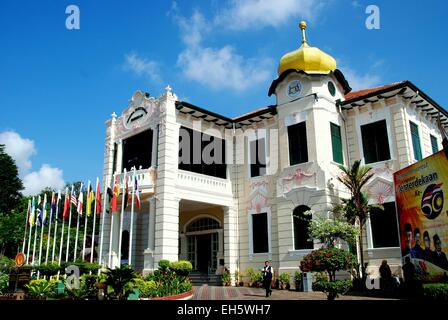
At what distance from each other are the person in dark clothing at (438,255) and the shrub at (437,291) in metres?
1.23

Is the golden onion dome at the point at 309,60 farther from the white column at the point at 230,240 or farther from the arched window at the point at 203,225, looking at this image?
the arched window at the point at 203,225

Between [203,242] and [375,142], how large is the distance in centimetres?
1100

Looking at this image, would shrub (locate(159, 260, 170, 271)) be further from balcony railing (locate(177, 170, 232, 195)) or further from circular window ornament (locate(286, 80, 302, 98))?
circular window ornament (locate(286, 80, 302, 98))

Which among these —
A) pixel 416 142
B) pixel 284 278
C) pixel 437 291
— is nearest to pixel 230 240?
pixel 284 278

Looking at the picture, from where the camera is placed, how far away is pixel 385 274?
16516 millimetres

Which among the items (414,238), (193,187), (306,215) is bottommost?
(414,238)

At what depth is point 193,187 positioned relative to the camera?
2048cm

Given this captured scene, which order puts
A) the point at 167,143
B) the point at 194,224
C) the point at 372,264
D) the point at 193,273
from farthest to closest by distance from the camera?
the point at 194,224, the point at 193,273, the point at 167,143, the point at 372,264

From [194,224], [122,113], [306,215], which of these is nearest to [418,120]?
[306,215]

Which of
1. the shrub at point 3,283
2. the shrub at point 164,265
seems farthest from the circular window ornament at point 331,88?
the shrub at point 3,283

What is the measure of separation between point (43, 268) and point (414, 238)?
1718cm

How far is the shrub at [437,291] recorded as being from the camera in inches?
417

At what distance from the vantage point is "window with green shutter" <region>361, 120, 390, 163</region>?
1900 centimetres
